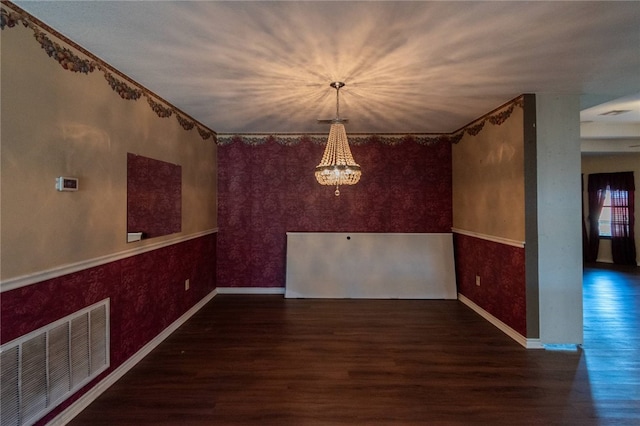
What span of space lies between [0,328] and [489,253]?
4250 mm

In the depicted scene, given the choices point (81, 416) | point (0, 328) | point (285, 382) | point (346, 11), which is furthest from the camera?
point (285, 382)

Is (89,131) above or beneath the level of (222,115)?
beneath

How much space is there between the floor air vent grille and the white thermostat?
0.82 metres

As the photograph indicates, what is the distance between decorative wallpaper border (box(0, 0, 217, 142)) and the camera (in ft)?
5.60

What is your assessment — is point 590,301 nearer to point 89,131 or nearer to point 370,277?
point 370,277

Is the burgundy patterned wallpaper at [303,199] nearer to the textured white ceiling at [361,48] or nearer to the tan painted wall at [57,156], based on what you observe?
the textured white ceiling at [361,48]

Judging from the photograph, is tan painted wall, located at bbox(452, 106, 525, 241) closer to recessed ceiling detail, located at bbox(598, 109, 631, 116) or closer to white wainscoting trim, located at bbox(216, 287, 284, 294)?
recessed ceiling detail, located at bbox(598, 109, 631, 116)

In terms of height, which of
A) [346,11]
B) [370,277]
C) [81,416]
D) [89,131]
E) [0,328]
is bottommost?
[81,416]

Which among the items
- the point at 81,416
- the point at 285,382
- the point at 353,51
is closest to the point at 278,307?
the point at 285,382

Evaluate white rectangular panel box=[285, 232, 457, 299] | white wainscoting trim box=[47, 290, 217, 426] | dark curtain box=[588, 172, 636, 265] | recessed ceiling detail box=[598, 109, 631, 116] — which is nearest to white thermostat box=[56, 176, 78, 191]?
white wainscoting trim box=[47, 290, 217, 426]

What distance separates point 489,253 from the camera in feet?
12.5

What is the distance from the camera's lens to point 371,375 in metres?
2.60

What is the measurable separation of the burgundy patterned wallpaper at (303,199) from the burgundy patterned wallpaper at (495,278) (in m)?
0.69

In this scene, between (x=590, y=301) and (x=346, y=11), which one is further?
(x=590, y=301)
